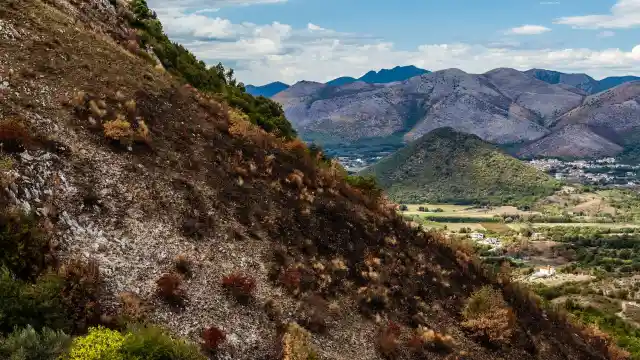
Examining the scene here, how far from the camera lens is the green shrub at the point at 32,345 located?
1092 cm

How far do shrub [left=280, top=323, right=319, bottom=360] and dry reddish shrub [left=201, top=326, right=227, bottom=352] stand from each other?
2171mm

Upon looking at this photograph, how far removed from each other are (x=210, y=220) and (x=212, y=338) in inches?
243

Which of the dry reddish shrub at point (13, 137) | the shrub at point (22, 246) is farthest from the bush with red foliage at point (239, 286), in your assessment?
the dry reddish shrub at point (13, 137)

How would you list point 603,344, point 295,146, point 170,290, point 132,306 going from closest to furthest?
1. point 132,306
2. point 170,290
3. point 295,146
4. point 603,344

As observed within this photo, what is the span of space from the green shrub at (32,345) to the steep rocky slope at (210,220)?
2876mm

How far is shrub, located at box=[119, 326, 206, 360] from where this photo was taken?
39.2ft

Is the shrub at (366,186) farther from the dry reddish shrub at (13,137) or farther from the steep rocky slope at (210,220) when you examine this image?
the dry reddish shrub at (13,137)

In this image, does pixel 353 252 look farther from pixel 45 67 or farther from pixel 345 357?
pixel 45 67

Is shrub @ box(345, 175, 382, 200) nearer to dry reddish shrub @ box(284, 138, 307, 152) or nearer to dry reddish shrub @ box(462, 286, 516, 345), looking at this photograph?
dry reddish shrub @ box(284, 138, 307, 152)

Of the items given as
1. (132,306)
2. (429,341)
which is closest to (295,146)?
(429,341)

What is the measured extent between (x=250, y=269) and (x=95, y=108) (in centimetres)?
995

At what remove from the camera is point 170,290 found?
54.2 ft

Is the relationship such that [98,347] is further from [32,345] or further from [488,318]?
[488,318]

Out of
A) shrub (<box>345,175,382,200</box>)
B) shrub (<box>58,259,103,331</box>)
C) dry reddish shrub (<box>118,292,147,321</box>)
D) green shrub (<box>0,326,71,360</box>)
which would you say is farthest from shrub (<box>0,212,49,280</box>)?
shrub (<box>345,175,382,200</box>)
